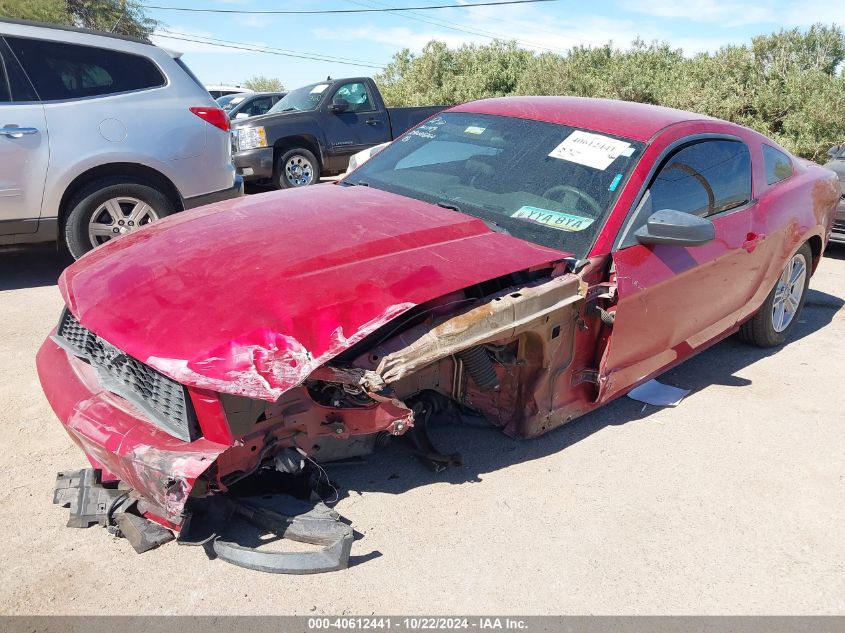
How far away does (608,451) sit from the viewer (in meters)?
3.48

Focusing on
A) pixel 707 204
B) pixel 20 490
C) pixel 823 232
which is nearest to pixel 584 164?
pixel 707 204

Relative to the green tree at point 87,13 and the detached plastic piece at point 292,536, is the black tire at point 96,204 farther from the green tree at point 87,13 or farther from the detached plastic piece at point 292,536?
the green tree at point 87,13

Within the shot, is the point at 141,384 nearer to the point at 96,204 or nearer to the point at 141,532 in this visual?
the point at 141,532

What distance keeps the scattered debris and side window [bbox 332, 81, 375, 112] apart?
806 centimetres

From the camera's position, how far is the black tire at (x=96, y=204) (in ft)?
18.0

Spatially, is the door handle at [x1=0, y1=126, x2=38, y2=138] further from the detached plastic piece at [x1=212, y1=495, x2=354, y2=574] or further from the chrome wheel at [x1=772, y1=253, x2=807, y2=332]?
the chrome wheel at [x1=772, y1=253, x2=807, y2=332]

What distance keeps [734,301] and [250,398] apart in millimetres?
3050

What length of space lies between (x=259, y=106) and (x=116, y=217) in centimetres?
916

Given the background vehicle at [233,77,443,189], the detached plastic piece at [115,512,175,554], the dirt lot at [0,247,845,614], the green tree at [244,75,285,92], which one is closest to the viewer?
the dirt lot at [0,247,845,614]

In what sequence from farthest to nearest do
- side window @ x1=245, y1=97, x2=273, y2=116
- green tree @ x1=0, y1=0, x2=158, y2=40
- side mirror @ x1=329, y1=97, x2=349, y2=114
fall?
green tree @ x1=0, y1=0, x2=158, y2=40
side window @ x1=245, y1=97, x2=273, y2=116
side mirror @ x1=329, y1=97, x2=349, y2=114

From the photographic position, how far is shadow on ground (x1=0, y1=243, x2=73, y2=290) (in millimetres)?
5691

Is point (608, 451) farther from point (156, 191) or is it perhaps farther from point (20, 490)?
point (156, 191)

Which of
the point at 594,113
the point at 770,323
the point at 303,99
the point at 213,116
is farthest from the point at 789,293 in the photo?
the point at 303,99

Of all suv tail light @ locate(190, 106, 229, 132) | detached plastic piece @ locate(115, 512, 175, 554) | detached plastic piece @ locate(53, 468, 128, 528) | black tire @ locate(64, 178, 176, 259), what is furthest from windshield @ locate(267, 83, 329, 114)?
detached plastic piece @ locate(115, 512, 175, 554)
